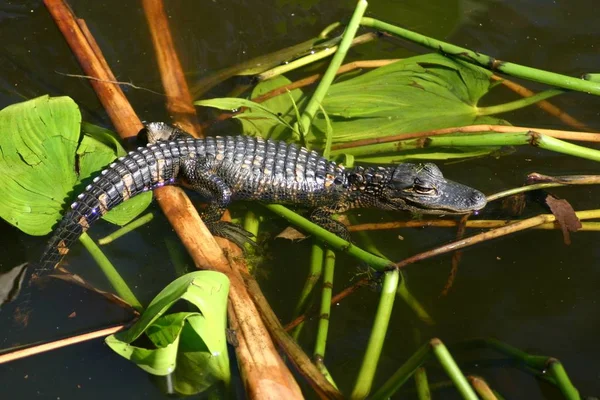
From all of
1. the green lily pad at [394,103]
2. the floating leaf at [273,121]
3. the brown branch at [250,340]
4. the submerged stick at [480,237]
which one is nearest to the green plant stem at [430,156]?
the green lily pad at [394,103]

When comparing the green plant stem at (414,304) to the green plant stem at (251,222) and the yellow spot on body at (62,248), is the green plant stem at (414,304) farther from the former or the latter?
the yellow spot on body at (62,248)

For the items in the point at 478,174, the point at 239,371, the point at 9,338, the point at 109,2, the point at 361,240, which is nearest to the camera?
the point at 239,371

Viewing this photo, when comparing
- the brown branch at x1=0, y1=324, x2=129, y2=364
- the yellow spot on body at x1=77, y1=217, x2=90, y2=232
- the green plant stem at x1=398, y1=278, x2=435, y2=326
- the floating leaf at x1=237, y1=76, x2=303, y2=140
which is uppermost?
the floating leaf at x1=237, y1=76, x2=303, y2=140

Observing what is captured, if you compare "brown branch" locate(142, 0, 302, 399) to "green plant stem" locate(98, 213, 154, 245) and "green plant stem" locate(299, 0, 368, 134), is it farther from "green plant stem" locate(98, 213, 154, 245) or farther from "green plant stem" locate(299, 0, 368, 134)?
"green plant stem" locate(299, 0, 368, 134)

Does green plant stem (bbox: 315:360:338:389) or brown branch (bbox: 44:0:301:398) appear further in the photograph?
green plant stem (bbox: 315:360:338:389)

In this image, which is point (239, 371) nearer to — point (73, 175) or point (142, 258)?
point (142, 258)

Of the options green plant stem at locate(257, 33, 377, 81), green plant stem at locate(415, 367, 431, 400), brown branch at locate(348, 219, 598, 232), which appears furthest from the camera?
green plant stem at locate(257, 33, 377, 81)

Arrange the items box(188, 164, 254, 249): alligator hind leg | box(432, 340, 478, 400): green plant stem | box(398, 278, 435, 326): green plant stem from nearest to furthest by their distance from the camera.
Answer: box(432, 340, 478, 400): green plant stem → box(398, 278, 435, 326): green plant stem → box(188, 164, 254, 249): alligator hind leg

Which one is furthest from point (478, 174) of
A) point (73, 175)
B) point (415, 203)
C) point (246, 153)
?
point (73, 175)

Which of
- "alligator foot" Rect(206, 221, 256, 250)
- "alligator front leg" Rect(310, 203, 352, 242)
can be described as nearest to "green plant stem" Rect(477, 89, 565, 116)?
"alligator front leg" Rect(310, 203, 352, 242)
